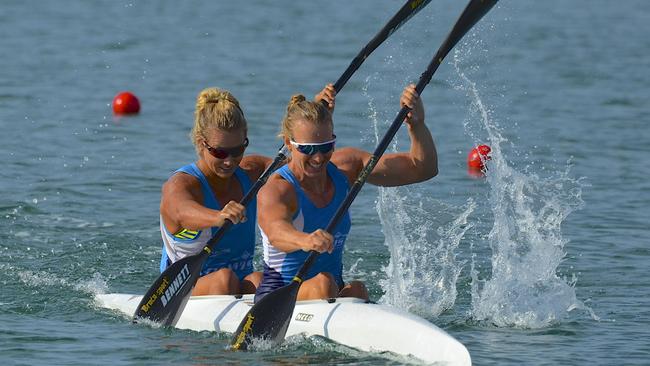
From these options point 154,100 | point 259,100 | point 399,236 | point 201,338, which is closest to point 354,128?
point 259,100

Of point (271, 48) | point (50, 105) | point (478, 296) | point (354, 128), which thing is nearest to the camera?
point (478, 296)

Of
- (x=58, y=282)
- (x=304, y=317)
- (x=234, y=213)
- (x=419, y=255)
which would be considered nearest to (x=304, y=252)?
(x=304, y=317)

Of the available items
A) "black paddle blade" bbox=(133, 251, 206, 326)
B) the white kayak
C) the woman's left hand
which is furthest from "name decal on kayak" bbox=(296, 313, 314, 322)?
the woman's left hand

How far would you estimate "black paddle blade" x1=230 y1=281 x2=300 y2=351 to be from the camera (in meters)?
8.26

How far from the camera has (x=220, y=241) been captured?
30.0 ft

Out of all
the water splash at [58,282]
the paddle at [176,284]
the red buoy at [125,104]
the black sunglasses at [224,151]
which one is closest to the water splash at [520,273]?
the paddle at [176,284]

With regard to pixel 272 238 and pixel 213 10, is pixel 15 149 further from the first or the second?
pixel 213 10

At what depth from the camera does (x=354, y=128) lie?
746 inches

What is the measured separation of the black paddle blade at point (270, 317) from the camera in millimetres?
8258

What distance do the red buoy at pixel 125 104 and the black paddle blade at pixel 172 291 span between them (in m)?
11.1

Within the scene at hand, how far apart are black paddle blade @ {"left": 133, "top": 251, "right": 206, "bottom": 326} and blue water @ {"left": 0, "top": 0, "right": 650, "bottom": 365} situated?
0.13 m

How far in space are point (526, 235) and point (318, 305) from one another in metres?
3.16

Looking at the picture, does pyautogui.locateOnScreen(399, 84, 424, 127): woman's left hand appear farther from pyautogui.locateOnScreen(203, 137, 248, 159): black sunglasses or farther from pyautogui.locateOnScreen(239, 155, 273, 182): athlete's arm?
pyautogui.locateOnScreen(239, 155, 273, 182): athlete's arm

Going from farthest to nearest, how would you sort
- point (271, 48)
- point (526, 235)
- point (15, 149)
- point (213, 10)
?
1. point (213, 10)
2. point (271, 48)
3. point (15, 149)
4. point (526, 235)
